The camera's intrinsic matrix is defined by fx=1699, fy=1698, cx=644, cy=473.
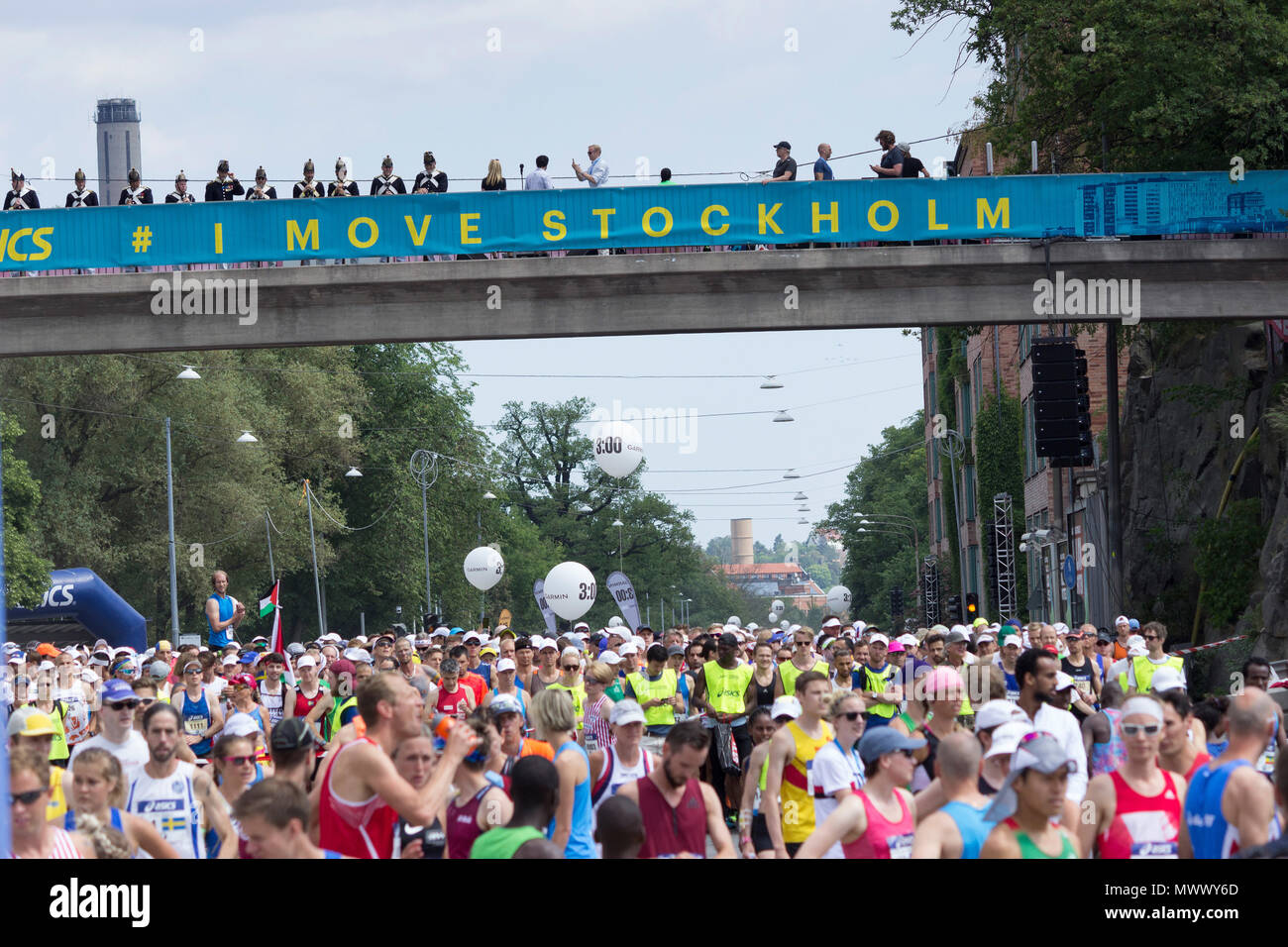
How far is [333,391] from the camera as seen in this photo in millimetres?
62062

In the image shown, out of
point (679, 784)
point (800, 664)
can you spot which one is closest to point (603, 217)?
point (800, 664)

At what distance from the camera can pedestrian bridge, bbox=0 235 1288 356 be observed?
24.3 m

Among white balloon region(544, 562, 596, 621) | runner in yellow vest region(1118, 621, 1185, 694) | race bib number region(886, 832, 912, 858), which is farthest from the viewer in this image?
white balloon region(544, 562, 596, 621)

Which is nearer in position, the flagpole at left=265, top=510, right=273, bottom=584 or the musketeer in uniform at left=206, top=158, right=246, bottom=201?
the musketeer in uniform at left=206, top=158, right=246, bottom=201

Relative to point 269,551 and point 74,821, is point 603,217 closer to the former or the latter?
point 74,821

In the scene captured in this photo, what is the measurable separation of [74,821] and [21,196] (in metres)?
19.8

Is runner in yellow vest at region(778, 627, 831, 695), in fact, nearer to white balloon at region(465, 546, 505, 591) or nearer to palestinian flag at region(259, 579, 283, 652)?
palestinian flag at region(259, 579, 283, 652)

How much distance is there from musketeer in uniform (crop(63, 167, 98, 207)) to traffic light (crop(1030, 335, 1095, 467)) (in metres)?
14.2

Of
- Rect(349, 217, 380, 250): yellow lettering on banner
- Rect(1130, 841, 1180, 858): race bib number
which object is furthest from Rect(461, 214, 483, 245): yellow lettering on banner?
Rect(1130, 841, 1180, 858): race bib number

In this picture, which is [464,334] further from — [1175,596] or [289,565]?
[289,565]

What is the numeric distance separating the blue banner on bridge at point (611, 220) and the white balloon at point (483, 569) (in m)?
19.4

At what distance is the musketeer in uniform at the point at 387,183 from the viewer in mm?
24750

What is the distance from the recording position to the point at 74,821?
689 cm

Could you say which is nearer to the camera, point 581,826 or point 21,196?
point 581,826
